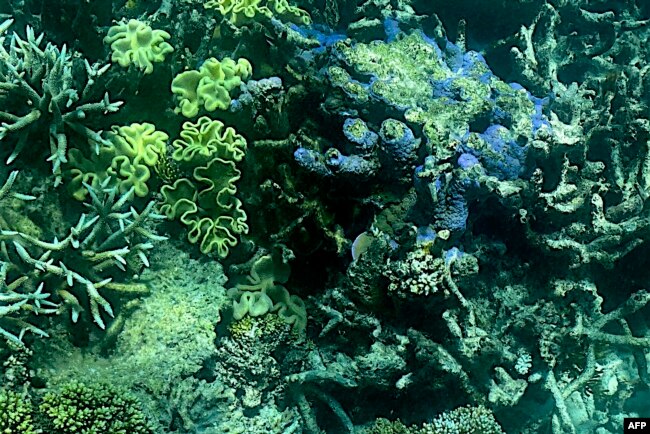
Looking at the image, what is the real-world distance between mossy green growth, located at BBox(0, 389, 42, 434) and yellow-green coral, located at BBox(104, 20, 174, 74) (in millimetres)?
2327

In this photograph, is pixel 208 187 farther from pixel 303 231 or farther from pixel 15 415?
pixel 15 415

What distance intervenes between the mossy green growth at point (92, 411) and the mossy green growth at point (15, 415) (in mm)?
84

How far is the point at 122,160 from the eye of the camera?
3.87 meters

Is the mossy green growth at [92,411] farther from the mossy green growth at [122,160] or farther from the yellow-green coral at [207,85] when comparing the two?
the yellow-green coral at [207,85]

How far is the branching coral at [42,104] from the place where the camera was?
3598 millimetres

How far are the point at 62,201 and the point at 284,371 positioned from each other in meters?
2.01

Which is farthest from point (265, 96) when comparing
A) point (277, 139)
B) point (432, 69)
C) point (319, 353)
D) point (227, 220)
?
point (319, 353)

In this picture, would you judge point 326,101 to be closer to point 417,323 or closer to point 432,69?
point 432,69

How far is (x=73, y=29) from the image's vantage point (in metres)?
4.32

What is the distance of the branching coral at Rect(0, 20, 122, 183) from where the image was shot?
3598mm

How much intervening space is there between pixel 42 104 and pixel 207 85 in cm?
110

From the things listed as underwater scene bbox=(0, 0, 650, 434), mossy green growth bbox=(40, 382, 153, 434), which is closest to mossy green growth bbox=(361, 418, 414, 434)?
underwater scene bbox=(0, 0, 650, 434)

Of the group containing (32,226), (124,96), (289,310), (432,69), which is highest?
(432,69)

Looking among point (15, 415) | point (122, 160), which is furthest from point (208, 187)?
point (15, 415)
